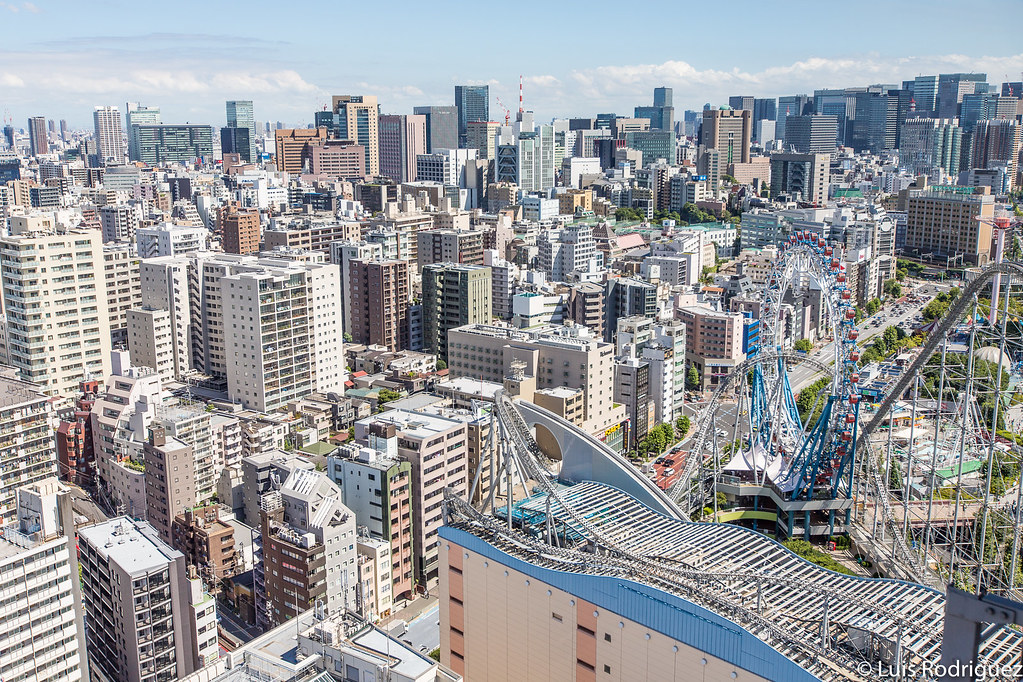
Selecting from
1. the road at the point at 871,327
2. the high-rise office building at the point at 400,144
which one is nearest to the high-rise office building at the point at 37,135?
the high-rise office building at the point at 400,144

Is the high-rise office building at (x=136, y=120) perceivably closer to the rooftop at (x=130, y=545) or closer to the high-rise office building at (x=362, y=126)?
the high-rise office building at (x=362, y=126)

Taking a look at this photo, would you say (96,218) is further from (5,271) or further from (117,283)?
(5,271)

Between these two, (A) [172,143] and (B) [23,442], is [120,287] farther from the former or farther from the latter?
(A) [172,143]

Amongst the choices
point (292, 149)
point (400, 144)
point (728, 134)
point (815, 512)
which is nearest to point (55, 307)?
point (815, 512)

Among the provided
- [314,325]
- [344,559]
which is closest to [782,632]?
[344,559]

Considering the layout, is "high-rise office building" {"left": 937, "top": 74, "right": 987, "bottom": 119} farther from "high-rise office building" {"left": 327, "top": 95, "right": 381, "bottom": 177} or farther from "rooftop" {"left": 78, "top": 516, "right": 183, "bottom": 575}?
"rooftop" {"left": 78, "top": 516, "right": 183, "bottom": 575}

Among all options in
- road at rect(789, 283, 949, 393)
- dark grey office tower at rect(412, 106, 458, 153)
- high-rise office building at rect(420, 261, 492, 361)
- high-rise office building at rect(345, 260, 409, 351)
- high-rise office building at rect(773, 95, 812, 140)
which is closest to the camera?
road at rect(789, 283, 949, 393)

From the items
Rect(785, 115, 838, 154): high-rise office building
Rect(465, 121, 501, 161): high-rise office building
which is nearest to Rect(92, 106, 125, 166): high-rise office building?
Rect(465, 121, 501, 161): high-rise office building
